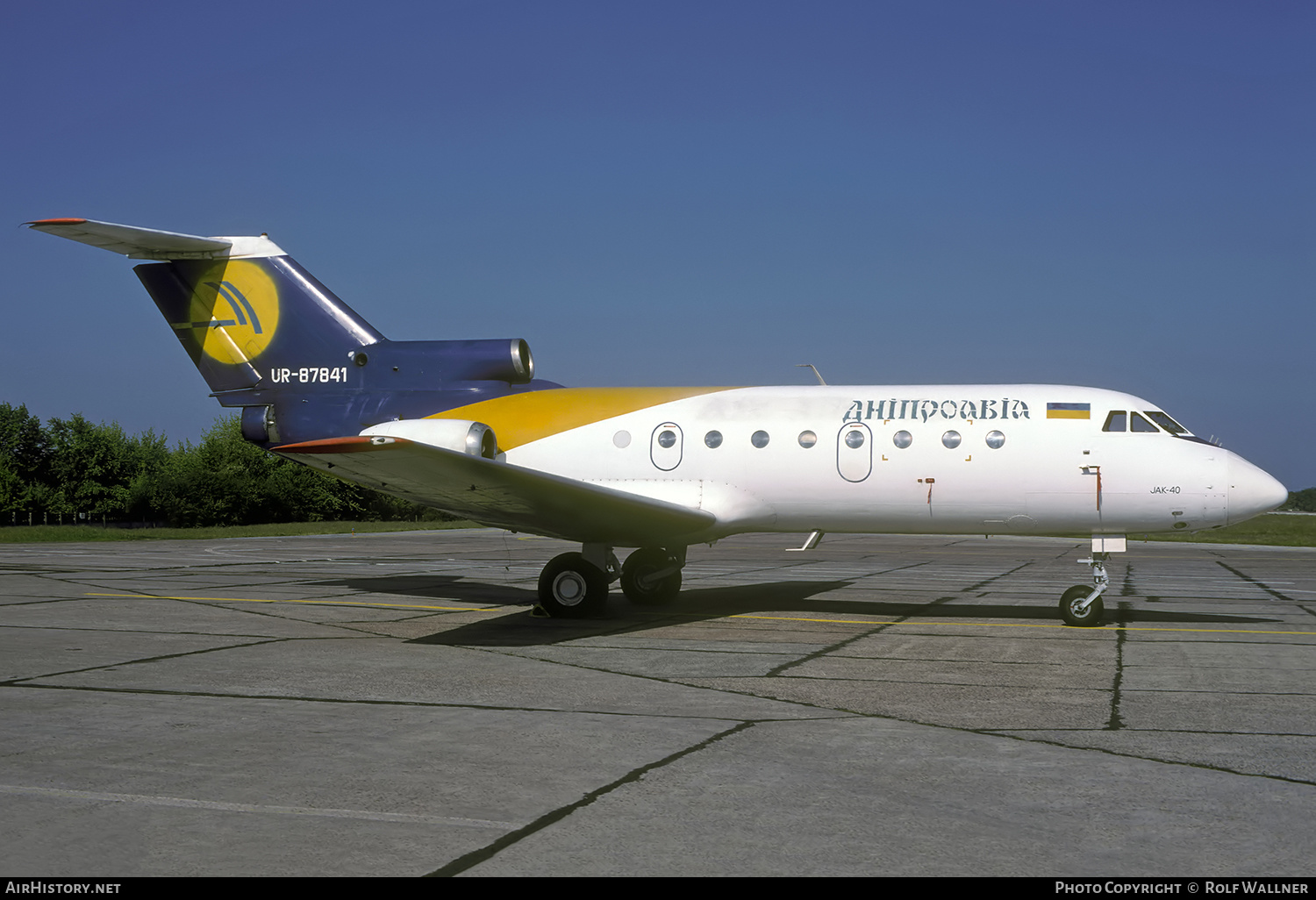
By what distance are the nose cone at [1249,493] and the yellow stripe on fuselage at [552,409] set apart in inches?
276

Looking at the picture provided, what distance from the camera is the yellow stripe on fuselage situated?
16.1 m

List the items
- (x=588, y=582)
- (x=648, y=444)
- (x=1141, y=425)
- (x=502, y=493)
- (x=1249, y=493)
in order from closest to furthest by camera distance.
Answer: (x=502, y=493) → (x=1249, y=493) → (x=1141, y=425) → (x=588, y=582) → (x=648, y=444)

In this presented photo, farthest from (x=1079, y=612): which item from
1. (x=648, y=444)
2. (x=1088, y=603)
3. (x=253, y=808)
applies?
(x=253, y=808)

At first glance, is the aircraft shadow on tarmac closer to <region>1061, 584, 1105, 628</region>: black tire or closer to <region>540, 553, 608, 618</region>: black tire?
<region>540, 553, 608, 618</region>: black tire

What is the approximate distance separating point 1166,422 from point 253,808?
12638 millimetres

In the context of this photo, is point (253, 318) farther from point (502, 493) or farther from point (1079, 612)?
point (1079, 612)

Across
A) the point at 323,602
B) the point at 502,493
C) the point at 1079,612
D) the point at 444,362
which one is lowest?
the point at 323,602

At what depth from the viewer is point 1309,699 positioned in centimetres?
920

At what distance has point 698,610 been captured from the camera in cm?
1620

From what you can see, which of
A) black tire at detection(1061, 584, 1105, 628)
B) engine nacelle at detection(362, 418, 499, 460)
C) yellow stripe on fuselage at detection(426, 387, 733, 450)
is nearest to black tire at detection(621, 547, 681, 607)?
yellow stripe on fuselage at detection(426, 387, 733, 450)

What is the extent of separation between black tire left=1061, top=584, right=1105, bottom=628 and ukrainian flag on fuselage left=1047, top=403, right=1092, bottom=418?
2.30m

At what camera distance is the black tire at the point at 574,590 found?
1487cm
